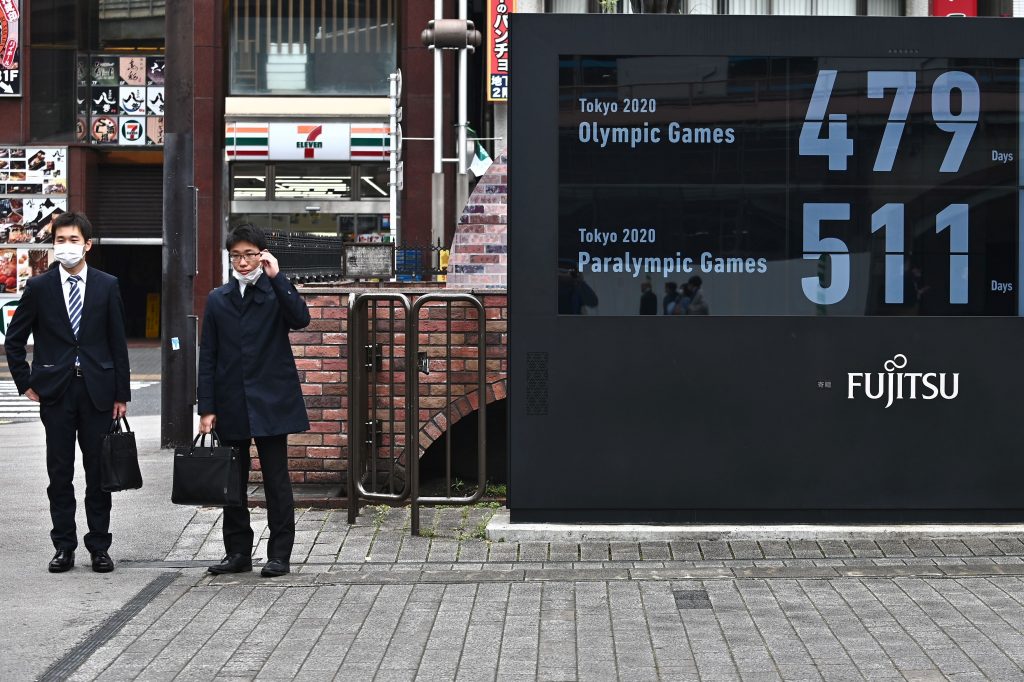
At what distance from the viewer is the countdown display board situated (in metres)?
8.30

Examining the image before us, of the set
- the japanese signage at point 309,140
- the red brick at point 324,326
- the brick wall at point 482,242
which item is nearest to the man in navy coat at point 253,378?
the red brick at point 324,326

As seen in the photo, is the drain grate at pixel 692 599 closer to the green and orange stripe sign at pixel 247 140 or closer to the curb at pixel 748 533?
the curb at pixel 748 533

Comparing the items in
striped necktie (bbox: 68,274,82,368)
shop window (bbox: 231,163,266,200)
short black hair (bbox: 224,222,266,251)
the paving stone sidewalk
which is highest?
shop window (bbox: 231,163,266,200)

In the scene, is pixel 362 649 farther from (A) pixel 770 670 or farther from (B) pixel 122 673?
(A) pixel 770 670

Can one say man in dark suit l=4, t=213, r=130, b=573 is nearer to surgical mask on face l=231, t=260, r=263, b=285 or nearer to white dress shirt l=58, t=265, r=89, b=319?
white dress shirt l=58, t=265, r=89, b=319

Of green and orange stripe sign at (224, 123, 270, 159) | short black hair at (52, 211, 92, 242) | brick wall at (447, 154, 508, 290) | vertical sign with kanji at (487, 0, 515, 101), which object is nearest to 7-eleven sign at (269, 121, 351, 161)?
green and orange stripe sign at (224, 123, 270, 159)

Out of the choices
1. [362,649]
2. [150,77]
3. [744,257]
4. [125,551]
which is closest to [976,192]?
[744,257]

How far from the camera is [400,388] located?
952 centimetres

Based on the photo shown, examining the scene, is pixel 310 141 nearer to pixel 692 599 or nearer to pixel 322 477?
pixel 322 477

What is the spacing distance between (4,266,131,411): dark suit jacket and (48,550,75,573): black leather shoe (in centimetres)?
75

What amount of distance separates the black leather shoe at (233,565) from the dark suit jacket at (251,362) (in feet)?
1.96

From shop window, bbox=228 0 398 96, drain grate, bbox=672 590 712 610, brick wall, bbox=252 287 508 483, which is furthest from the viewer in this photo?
shop window, bbox=228 0 398 96

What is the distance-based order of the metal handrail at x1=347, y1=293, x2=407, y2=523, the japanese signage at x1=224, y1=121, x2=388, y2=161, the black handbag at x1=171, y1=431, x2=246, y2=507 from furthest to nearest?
1. the japanese signage at x1=224, y1=121, x2=388, y2=161
2. the metal handrail at x1=347, y1=293, x2=407, y2=523
3. the black handbag at x1=171, y1=431, x2=246, y2=507

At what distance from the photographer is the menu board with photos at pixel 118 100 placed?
33156 mm
